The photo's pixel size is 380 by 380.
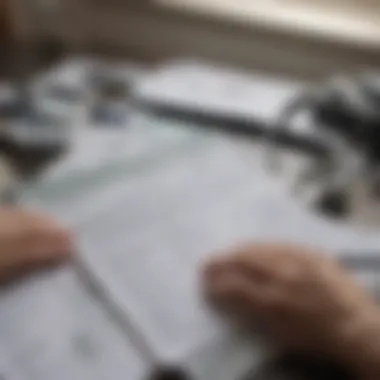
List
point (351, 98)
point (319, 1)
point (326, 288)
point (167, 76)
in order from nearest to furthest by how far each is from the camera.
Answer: point (326, 288), point (351, 98), point (167, 76), point (319, 1)

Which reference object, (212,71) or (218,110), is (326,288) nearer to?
(218,110)

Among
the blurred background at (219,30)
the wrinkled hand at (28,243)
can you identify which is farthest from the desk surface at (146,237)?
the blurred background at (219,30)

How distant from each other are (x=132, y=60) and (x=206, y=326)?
0.97 m

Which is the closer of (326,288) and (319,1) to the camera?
(326,288)

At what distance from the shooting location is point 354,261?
0.80 metres

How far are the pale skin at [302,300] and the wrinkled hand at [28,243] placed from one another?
0.43 feet

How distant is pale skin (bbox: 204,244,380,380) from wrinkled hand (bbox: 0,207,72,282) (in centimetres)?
13

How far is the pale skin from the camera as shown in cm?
68

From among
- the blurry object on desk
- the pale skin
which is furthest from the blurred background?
the pale skin

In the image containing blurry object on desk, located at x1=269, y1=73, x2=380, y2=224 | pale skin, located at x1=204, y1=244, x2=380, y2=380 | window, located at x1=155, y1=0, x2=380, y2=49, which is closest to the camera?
pale skin, located at x1=204, y1=244, x2=380, y2=380

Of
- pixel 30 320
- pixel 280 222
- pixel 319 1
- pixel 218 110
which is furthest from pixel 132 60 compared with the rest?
pixel 30 320

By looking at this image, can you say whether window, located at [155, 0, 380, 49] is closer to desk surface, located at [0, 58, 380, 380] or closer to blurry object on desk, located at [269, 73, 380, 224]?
blurry object on desk, located at [269, 73, 380, 224]

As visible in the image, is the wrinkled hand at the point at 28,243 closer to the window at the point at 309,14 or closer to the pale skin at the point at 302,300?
the pale skin at the point at 302,300

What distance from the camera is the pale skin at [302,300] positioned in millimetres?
677
